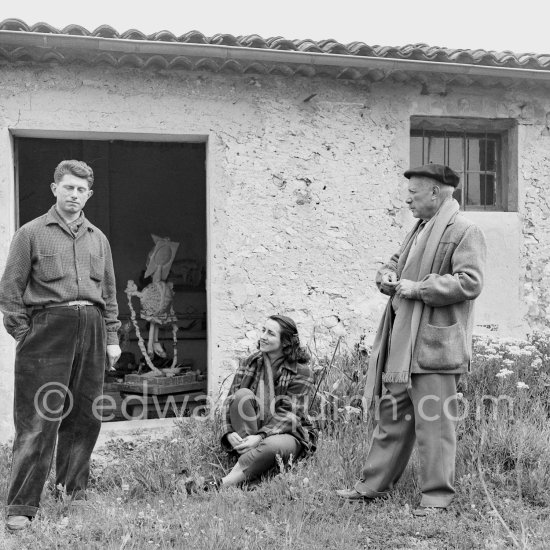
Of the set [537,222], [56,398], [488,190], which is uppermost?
[488,190]

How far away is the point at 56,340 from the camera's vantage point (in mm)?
4516

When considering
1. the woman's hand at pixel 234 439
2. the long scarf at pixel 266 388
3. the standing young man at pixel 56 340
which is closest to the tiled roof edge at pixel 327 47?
the standing young man at pixel 56 340

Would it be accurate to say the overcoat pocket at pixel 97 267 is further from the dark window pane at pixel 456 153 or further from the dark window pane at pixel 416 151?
the dark window pane at pixel 456 153

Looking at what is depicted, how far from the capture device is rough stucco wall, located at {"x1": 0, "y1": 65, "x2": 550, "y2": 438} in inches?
253

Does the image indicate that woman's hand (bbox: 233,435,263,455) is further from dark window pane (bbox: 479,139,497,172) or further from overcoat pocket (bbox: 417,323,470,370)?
dark window pane (bbox: 479,139,497,172)

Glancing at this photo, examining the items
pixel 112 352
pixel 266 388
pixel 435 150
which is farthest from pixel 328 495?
pixel 435 150

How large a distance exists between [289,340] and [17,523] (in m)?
2.21

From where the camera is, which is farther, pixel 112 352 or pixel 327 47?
pixel 327 47

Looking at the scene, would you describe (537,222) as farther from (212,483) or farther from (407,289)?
(212,483)

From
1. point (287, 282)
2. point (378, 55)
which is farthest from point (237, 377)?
point (378, 55)

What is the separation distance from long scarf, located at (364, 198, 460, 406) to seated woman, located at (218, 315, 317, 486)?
0.81 m

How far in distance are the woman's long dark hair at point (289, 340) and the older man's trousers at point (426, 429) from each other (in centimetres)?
107

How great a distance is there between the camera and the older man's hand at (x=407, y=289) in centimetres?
437

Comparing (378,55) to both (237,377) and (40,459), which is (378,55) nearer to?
(237,377)
